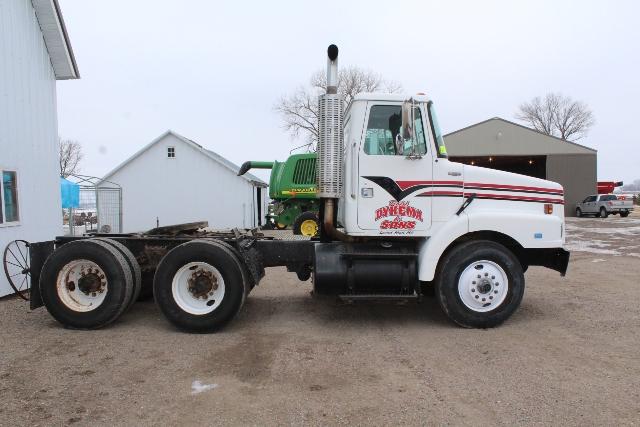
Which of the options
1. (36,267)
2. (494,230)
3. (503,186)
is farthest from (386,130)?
(36,267)

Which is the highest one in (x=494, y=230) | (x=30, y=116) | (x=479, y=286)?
A: (x=30, y=116)

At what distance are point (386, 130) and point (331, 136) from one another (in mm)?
743

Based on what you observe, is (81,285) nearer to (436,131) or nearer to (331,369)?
(331,369)

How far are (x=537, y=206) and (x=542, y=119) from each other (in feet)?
241

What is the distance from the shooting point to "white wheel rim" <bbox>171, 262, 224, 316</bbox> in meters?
6.03

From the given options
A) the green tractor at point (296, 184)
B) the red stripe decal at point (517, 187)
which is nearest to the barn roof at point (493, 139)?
the green tractor at point (296, 184)

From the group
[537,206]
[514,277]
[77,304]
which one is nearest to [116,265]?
[77,304]

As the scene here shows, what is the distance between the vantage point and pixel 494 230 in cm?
613

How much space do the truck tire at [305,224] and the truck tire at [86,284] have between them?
9.93 m

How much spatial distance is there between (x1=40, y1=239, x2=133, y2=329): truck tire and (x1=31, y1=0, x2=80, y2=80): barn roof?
5.36m

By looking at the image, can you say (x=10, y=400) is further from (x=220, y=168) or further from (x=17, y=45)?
(x=220, y=168)

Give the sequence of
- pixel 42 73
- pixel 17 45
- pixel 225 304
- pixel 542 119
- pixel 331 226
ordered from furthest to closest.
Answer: pixel 542 119 < pixel 42 73 < pixel 17 45 < pixel 331 226 < pixel 225 304

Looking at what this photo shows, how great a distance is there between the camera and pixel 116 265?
605 cm

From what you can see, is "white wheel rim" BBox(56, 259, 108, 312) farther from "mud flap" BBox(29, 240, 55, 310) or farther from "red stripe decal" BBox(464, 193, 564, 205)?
"red stripe decal" BBox(464, 193, 564, 205)
